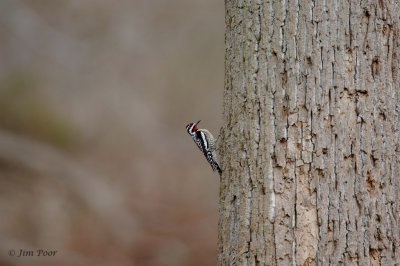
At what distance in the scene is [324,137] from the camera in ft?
10.8

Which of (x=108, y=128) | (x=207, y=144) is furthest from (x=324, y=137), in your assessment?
(x=108, y=128)

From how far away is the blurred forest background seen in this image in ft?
29.3

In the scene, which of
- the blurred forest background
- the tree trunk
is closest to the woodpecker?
the tree trunk

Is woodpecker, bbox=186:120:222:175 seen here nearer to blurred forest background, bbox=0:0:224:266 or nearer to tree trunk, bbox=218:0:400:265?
tree trunk, bbox=218:0:400:265

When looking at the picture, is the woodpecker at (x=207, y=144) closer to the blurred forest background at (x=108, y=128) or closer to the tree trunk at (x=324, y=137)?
the tree trunk at (x=324, y=137)

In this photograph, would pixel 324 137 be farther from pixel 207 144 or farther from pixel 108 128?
pixel 108 128

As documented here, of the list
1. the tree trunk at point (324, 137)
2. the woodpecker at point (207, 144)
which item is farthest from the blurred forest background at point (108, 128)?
the tree trunk at point (324, 137)

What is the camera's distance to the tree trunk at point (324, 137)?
3285 mm

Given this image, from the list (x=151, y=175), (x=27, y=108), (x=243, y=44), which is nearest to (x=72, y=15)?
(x=27, y=108)

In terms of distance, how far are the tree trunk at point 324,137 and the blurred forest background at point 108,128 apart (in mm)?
5727

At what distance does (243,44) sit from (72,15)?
7.33 meters

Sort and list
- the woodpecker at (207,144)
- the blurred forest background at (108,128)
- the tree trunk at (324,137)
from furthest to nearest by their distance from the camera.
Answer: the blurred forest background at (108,128), the woodpecker at (207,144), the tree trunk at (324,137)

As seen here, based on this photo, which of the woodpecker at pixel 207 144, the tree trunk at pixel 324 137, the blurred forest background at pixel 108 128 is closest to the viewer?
the tree trunk at pixel 324 137

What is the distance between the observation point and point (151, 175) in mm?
10125
